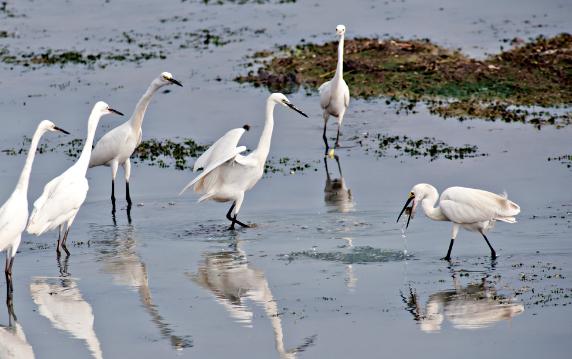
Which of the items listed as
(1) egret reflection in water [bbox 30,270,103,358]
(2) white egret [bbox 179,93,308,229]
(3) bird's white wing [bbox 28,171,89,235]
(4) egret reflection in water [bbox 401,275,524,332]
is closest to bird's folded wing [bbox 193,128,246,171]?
(2) white egret [bbox 179,93,308,229]

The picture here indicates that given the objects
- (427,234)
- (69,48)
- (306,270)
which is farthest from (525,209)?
(69,48)

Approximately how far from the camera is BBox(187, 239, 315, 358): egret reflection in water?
11.1 meters

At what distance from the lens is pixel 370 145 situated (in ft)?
66.8

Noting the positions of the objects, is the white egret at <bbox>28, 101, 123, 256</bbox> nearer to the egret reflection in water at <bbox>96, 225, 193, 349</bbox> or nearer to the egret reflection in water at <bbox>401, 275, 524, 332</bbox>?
the egret reflection in water at <bbox>96, 225, 193, 349</bbox>

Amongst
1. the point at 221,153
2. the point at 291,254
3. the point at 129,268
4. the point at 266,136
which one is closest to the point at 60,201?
the point at 129,268

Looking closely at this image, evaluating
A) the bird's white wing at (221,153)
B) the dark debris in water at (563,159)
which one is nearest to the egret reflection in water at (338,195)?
the bird's white wing at (221,153)

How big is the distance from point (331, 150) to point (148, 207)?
14.5ft

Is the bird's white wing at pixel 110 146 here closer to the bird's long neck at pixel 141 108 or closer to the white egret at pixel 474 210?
the bird's long neck at pixel 141 108

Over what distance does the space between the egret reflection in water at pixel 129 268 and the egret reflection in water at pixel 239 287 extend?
2.17 ft

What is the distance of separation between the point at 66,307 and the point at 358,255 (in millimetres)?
3633

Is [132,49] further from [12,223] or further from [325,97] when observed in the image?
[12,223]

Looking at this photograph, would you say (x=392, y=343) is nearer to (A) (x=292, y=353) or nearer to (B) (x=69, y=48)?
(A) (x=292, y=353)

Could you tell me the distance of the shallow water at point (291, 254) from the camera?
10789mm

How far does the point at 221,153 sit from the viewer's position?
50.6 ft
